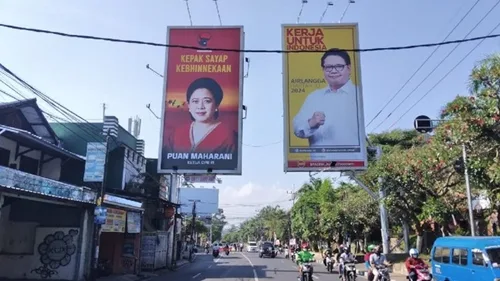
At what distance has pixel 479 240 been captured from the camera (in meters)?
12.9

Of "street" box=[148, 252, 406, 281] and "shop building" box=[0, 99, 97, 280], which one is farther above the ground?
"shop building" box=[0, 99, 97, 280]

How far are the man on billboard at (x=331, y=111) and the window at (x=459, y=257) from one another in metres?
5.50

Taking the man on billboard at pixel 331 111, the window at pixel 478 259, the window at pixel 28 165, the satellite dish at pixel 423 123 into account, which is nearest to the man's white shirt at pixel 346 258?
the man on billboard at pixel 331 111

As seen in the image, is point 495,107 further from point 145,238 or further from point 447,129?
point 145,238

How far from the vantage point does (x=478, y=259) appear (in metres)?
12.7

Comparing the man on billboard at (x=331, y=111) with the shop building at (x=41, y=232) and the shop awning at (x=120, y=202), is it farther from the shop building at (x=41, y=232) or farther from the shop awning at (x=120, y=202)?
the shop building at (x=41, y=232)

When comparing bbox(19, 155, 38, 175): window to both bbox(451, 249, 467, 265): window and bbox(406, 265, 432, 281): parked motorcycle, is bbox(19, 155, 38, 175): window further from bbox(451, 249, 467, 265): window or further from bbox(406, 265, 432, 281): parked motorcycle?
bbox(451, 249, 467, 265): window

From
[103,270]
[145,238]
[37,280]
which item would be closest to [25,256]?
[37,280]

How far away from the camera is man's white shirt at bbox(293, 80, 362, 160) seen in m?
17.9

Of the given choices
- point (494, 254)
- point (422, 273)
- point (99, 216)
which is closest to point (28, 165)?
point (99, 216)

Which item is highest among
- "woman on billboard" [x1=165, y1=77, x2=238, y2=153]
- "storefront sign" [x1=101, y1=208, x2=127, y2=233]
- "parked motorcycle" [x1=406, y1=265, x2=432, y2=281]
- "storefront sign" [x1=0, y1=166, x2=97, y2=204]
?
"woman on billboard" [x1=165, y1=77, x2=238, y2=153]

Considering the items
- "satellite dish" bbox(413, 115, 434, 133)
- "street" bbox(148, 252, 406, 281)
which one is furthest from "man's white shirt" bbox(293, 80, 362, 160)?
"street" bbox(148, 252, 406, 281)

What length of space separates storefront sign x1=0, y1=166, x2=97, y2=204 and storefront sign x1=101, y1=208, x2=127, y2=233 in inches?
83.1

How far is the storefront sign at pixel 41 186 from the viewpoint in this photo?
563 inches
